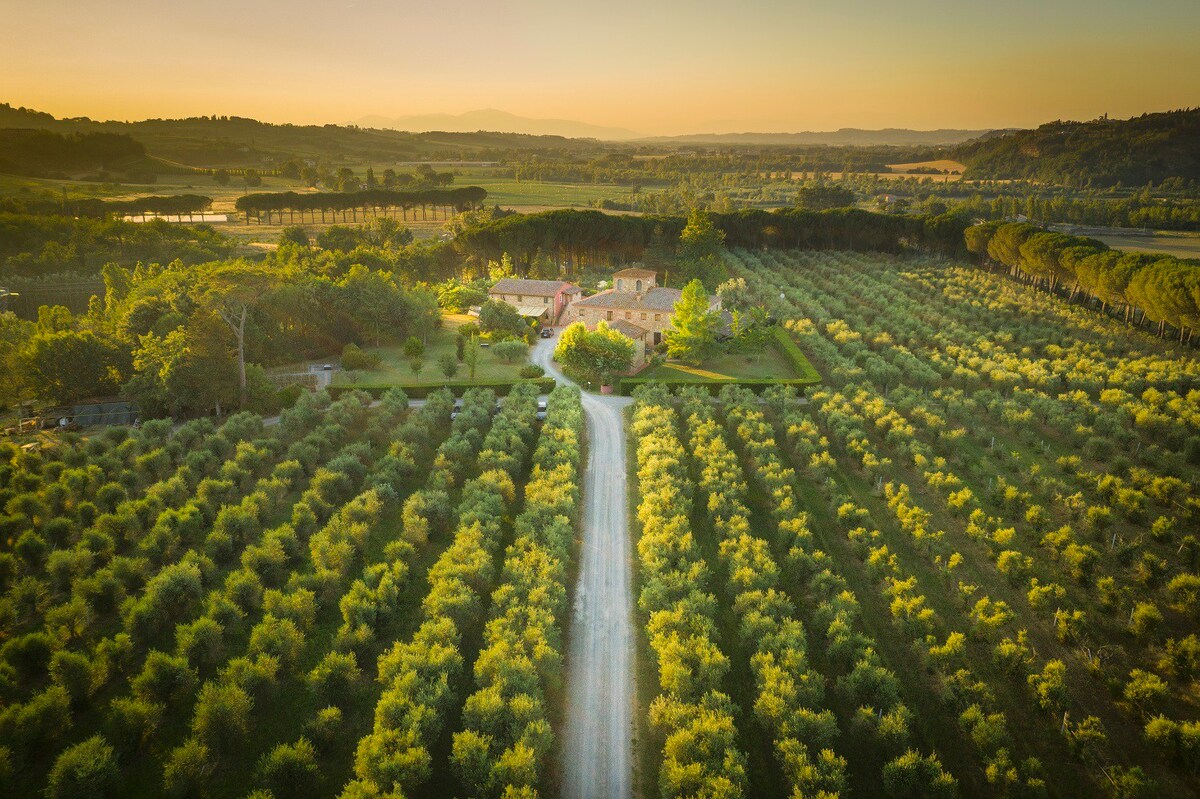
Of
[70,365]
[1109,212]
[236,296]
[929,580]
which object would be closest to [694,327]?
[929,580]

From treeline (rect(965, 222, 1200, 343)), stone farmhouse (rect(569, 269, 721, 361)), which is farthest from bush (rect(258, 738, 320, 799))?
treeline (rect(965, 222, 1200, 343))

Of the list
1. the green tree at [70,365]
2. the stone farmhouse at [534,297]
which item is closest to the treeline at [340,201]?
the stone farmhouse at [534,297]

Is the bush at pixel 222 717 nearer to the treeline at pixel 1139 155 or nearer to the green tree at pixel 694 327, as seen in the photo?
the green tree at pixel 694 327

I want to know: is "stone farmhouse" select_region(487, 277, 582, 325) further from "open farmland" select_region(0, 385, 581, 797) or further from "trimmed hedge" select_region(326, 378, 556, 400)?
"open farmland" select_region(0, 385, 581, 797)

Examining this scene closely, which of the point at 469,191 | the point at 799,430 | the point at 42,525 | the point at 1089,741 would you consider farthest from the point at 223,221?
the point at 1089,741

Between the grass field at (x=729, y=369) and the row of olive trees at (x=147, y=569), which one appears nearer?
the row of olive trees at (x=147, y=569)

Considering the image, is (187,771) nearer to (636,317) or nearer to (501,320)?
(501,320)

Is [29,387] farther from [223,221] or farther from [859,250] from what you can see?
[859,250]
